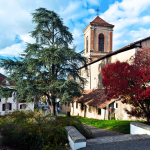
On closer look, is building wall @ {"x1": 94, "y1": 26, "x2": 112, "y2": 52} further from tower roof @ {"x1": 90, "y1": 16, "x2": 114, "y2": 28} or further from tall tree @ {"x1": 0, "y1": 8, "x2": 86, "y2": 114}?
tall tree @ {"x1": 0, "y1": 8, "x2": 86, "y2": 114}

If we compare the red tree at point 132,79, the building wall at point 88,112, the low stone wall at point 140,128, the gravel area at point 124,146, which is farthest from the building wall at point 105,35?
the gravel area at point 124,146

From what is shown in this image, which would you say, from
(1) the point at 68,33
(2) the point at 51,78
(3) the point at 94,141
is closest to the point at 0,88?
(2) the point at 51,78

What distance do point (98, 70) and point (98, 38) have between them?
12.3 metres

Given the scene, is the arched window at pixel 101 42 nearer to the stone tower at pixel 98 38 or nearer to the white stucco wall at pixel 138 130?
the stone tower at pixel 98 38

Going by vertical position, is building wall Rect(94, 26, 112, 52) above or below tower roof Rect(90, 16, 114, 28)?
below

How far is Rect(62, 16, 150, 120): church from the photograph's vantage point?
1560cm

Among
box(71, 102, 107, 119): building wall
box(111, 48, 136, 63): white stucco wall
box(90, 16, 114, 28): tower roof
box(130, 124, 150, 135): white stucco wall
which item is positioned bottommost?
box(71, 102, 107, 119): building wall

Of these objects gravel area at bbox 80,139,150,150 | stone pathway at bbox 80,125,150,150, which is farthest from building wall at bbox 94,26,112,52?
gravel area at bbox 80,139,150,150

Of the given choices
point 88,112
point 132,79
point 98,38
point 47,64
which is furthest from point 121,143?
point 98,38

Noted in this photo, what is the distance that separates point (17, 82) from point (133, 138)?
1271 centimetres

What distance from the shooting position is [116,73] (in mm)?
10523

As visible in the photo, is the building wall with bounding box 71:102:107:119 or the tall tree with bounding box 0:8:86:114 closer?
the tall tree with bounding box 0:8:86:114

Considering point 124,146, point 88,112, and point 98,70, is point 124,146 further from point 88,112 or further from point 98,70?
point 98,70

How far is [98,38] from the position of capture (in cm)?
3278
